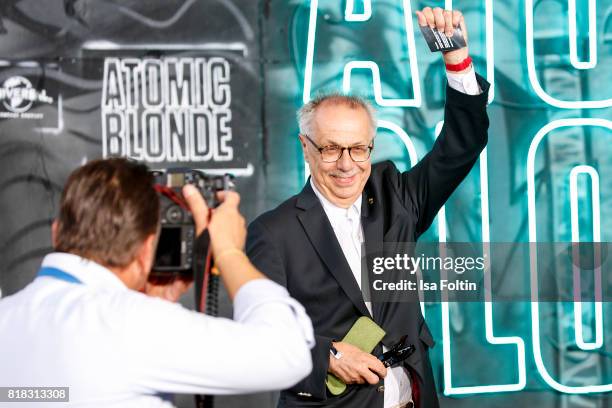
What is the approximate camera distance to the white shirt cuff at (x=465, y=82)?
2459 millimetres

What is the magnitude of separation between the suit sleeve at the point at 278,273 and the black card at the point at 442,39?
0.71 meters

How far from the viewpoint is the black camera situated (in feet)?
5.26

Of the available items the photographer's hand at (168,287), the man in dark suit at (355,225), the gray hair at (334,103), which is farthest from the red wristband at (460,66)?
the photographer's hand at (168,287)

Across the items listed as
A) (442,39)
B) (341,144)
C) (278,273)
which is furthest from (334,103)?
(278,273)

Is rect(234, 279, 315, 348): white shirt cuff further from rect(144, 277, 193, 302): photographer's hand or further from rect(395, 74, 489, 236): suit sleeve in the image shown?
rect(395, 74, 489, 236): suit sleeve

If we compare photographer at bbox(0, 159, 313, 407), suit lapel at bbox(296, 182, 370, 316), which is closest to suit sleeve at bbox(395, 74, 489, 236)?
suit lapel at bbox(296, 182, 370, 316)

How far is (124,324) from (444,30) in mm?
1406

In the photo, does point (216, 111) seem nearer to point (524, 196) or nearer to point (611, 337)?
point (524, 196)

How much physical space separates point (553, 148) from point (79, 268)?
10.5 ft

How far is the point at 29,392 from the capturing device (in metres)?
1.36

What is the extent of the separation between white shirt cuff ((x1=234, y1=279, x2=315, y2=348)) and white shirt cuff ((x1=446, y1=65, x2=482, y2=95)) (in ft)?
4.12

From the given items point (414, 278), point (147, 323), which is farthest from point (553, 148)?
point (147, 323)

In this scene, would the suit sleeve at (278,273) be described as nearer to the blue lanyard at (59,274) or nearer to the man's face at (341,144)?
the man's face at (341,144)

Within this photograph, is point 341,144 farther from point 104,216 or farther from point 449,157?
point 104,216
